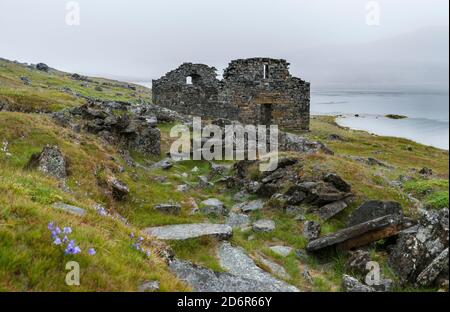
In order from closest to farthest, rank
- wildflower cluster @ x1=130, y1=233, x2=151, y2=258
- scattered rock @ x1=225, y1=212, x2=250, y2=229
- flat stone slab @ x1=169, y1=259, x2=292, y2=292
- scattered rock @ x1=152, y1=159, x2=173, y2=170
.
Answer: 1. wildflower cluster @ x1=130, y1=233, x2=151, y2=258
2. flat stone slab @ x1=169, y1=259, x2=292, y2=292
3. scattered rock @ x1=225, y1=212, x2=250, y2=229
4. scattered rock @ x1=152, y1=159, x2=173, y2=170

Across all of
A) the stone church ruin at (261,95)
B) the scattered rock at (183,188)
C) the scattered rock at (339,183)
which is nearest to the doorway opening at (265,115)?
the stone church ruin at (261,95)

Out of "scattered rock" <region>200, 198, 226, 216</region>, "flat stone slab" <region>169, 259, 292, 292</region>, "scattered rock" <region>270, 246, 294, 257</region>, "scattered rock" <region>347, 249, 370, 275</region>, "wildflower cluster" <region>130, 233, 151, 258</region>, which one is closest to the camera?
"wildflower cluster" <region>130, 233, 151, 258</region>

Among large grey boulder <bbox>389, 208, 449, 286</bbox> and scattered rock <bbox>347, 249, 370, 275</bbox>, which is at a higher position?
large grey boulder <bbox>389, 208, 449, 286</bbox>

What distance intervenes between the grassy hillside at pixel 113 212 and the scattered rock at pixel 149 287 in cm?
12

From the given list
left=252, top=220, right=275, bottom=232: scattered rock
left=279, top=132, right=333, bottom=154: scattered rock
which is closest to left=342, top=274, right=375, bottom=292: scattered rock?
left=252, top=220, right=275, bottom=232: scattered rock

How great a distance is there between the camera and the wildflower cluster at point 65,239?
7113 millimetres

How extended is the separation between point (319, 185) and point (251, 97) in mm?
32106

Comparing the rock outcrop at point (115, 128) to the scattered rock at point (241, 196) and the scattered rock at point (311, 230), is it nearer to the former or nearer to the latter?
the scattered rock at point (241, 196)

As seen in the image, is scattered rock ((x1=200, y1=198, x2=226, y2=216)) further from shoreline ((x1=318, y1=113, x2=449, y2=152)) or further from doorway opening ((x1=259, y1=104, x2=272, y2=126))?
doorway opening ((x1=259, y1=104, x2=272, y2=126))

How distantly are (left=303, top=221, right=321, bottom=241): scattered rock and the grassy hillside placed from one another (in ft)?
1.09

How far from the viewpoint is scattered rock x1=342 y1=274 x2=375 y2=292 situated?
35.5 feet

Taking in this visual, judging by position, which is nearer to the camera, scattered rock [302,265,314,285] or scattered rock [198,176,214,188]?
scattered rock [302,265,314,285]
